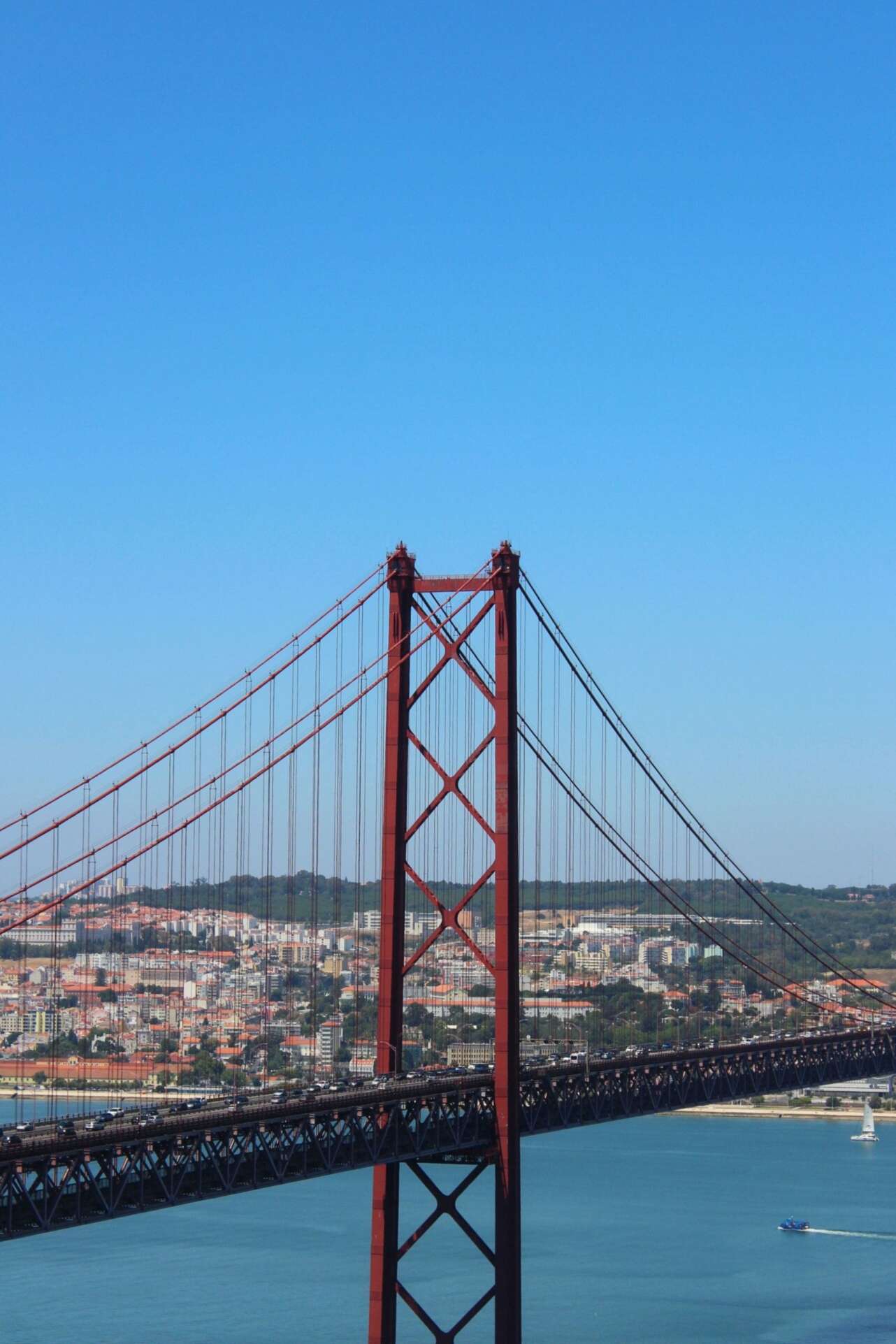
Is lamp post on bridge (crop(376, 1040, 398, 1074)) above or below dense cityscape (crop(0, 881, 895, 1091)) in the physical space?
below

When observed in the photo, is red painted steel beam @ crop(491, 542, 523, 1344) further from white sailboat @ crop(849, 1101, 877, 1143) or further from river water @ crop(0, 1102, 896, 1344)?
white sailboat @ crop(849, 1101, 877, 1143)

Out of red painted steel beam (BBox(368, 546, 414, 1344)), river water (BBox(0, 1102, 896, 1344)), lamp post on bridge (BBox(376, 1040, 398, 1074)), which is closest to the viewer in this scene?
red painted steel beam (BBox(368, 546, 414, 1344))

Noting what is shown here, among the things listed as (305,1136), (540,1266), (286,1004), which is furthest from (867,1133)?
(305,1136)

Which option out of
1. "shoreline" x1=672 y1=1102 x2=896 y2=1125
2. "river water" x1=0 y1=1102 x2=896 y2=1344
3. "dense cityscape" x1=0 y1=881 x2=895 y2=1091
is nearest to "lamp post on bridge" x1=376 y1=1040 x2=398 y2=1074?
"river water" x1=0 y1=1102 x2=896 y2=1344

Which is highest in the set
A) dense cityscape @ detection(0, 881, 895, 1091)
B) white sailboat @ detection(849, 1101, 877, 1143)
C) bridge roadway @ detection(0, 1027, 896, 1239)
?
dense cityscape @ detection(0, 881, 895, 1091)

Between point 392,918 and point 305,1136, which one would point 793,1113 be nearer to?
point 392,918

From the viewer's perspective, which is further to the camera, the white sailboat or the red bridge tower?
the white sailboat

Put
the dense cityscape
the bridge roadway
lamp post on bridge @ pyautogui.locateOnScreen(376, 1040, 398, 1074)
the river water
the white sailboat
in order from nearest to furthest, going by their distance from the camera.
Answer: the bridge roadway, lamp post on bridge @ pyautogui.locateOnScreen(376, 1040, 398, 1074), the river water, the dense cityscape, the white sailboat

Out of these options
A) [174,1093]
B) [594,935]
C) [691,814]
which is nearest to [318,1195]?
[174,1093]
